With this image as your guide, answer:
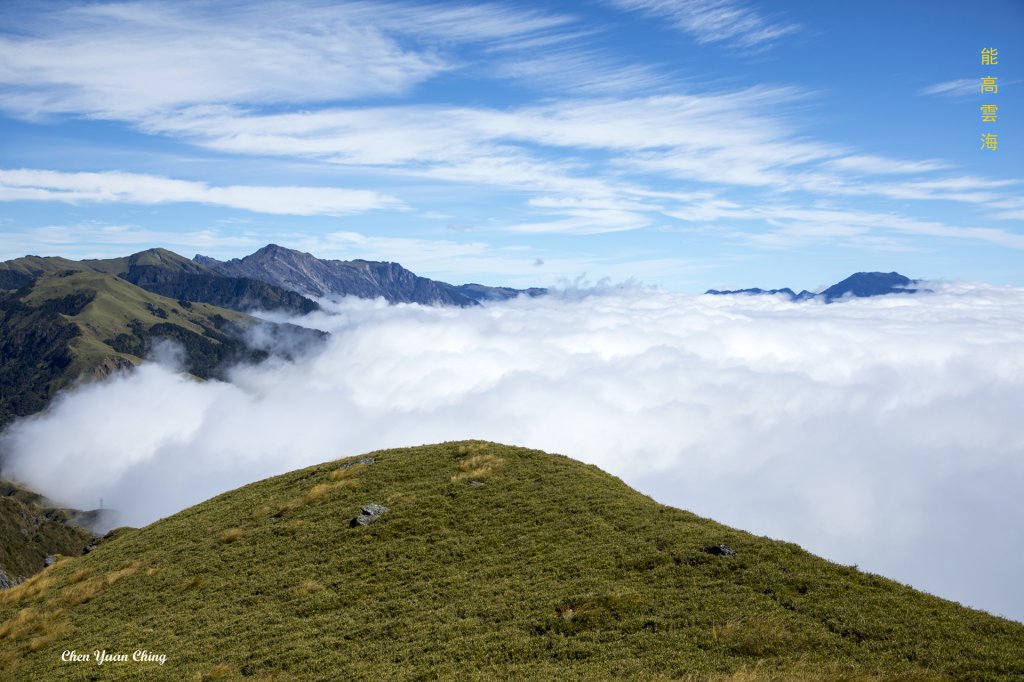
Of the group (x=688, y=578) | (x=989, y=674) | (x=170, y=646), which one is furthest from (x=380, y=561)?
(x=989, y=674)

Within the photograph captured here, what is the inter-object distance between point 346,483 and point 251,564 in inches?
451

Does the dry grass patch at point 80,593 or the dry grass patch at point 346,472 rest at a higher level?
the dry grass patch at point 346,472

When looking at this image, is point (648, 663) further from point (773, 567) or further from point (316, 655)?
point (316, 655)

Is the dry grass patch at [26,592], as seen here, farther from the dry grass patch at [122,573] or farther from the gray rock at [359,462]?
the gray rock at [359,462]

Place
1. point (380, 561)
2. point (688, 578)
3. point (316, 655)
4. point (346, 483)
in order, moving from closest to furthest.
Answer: point (316, 655) → point (688, 578) → point (380, 561) → point (346, 483)

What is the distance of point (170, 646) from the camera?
89.4 feet

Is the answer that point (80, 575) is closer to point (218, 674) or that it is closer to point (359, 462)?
point (359, 462)

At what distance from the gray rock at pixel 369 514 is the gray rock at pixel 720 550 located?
67.1 ft

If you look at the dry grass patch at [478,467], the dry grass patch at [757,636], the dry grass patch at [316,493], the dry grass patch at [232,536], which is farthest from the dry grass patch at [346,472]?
the dry grass patch at [757,636]

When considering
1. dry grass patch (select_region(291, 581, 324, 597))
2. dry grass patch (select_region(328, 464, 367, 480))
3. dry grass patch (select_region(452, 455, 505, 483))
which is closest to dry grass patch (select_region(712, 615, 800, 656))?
dry grass patch (select_region(291, 581, 324, 597))

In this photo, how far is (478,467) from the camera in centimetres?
4519

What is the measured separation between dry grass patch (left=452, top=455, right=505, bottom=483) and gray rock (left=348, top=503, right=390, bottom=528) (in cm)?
593
